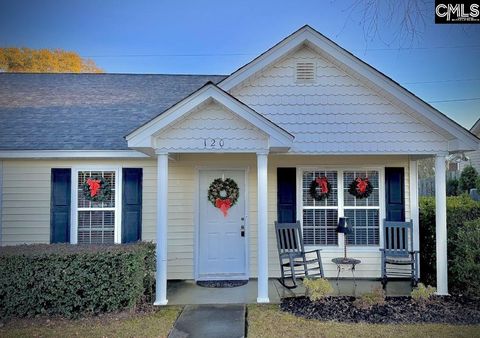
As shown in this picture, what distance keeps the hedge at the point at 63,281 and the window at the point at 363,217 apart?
174 inches

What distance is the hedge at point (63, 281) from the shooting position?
5.20m

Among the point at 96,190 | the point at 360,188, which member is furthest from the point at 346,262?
the point at 96,190

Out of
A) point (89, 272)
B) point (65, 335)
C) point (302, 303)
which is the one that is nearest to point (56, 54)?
point (89, 272)

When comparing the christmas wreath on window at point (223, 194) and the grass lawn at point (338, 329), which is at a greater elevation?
the christmas wreath on window at point (223, 194)

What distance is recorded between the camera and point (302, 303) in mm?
5734

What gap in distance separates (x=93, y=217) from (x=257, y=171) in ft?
11.3

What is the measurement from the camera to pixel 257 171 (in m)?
6.68

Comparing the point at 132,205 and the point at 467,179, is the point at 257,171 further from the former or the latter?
the point at 467,179

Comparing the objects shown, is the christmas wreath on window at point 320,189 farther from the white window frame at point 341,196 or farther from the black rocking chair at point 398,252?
the black rocking chair at point 398,252

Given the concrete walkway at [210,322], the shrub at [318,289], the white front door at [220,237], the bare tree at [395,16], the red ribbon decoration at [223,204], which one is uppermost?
the bare tree at [395,16]

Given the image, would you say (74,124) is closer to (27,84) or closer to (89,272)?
(27,84)

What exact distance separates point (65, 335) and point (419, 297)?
17.1ft

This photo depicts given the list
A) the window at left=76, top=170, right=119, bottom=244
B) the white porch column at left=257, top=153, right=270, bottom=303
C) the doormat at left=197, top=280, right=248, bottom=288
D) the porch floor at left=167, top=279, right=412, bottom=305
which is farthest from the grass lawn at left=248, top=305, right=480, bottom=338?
the window at left=76, top=170, right=119, bottom=244

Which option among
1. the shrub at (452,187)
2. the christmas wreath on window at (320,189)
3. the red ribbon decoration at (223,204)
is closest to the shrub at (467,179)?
the shrub at (452,187)
